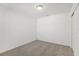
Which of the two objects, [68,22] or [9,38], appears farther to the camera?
[68,22]

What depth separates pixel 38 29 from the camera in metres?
6.22

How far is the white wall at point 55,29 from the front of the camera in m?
4.29

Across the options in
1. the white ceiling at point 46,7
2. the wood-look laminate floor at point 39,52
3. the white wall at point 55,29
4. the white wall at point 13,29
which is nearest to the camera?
the white ceiling at point 46,7

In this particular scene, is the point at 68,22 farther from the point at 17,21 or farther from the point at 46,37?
the point at 17,21

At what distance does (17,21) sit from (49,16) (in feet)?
7.88

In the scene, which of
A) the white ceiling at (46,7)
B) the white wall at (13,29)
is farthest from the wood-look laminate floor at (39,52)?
the white ceiling at (46,7)

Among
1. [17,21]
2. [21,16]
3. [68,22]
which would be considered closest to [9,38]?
[17,21]

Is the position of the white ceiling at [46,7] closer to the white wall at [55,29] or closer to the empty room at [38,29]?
the empty room at [38,29]

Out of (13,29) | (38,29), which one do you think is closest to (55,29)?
(38,29)

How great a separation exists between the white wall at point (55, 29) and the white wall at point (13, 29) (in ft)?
4.16

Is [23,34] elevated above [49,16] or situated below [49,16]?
below

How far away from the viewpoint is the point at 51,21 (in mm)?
5219

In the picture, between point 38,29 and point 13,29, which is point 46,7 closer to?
point 13,29

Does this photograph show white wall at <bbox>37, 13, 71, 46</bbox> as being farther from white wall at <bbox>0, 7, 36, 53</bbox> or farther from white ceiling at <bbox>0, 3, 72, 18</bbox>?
white wall at <bbox>0, 7, 36, 53</bbox>
